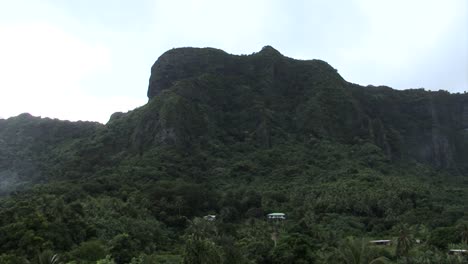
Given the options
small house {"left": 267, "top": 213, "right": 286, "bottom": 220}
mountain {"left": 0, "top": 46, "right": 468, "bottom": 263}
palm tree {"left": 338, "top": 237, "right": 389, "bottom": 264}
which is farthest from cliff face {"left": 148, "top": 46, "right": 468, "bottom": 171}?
palm tree {"left": 338, "top": 237, "right": 389, "bottom": 264}

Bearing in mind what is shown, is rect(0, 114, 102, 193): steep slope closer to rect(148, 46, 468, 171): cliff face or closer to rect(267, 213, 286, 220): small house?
rect(148, 46, 468, 171): cliff face

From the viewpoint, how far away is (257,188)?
12056 cm

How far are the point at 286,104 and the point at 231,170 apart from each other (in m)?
50.3

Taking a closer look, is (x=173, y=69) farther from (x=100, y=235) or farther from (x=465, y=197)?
(x=100, y=235)

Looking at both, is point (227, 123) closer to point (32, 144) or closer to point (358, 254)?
point (32, 144)

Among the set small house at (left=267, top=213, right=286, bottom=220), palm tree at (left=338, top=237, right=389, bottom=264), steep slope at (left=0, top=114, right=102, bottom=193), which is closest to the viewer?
palm tree at (left=338, top=237, right=389, bottom=264)

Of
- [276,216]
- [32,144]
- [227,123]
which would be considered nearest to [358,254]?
[276,216]

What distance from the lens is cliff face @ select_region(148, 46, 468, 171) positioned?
16062 centimetres

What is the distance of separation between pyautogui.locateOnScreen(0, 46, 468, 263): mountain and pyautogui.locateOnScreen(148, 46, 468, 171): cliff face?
47 centimetres

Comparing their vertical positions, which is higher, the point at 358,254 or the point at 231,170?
the point at 231,170

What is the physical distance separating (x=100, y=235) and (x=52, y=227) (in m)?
7.37

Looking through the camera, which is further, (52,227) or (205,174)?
(205,174)

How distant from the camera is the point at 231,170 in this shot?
5202 inches

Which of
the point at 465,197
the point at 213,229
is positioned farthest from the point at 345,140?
the point at 213,229
